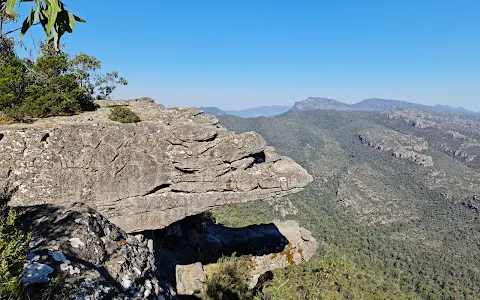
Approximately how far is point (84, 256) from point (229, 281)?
16299 millimetres

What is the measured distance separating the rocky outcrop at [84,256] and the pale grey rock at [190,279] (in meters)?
12.7

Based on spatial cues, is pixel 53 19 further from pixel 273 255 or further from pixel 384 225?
pixel 384 225

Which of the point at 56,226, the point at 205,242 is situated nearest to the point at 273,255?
the point at 205,242

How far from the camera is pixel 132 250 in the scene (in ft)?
23.1

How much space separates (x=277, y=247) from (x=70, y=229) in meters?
22.6

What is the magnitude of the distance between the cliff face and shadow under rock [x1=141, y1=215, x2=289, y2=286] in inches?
153

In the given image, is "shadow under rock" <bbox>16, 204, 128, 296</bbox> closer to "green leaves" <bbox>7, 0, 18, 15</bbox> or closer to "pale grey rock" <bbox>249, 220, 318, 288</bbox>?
"green leaves" <bbox>7, 0, 18, 15</bbox>

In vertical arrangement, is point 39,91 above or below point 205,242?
above

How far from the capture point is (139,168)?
52.9ft

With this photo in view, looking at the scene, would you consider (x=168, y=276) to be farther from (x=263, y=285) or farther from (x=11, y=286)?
(x=11, y=286)

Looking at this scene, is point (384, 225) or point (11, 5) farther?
point (384, 225)

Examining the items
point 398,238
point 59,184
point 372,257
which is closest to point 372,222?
point 398,238

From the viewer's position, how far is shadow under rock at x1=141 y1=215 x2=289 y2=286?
2173 cm

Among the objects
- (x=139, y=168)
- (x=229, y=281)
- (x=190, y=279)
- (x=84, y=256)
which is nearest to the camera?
(x=84, y=256)
